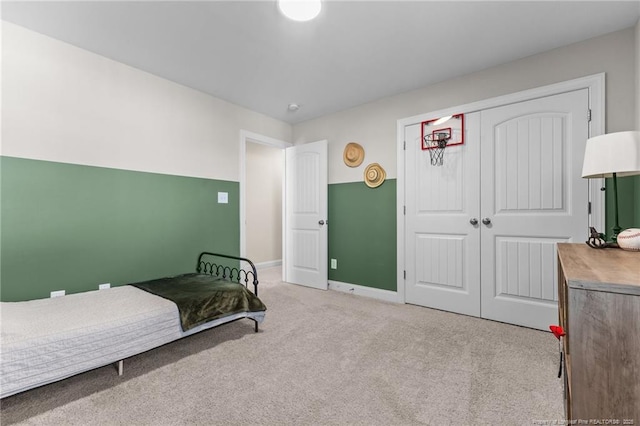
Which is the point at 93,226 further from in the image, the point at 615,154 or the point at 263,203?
the point at 615,154

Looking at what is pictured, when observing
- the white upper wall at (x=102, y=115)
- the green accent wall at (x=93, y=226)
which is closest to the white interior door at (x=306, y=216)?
the white upper wall at (x=102, y=115)

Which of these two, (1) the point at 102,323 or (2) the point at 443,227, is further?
(2) the point at 443,227

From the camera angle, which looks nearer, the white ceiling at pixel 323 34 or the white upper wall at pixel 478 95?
the white ceiling at pixel 323 34

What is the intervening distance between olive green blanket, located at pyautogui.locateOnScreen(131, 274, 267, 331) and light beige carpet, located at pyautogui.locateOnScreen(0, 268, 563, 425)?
9.8 inches

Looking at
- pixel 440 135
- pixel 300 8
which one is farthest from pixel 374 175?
pixel 300 8

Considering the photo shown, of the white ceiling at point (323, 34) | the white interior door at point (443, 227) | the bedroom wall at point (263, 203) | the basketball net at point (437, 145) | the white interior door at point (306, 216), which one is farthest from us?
the bedroom wall at point (263, 203)

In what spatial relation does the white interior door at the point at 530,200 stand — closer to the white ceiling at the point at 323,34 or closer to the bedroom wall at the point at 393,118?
the bedroom wall at the point at 393,118

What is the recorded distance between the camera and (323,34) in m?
2.26

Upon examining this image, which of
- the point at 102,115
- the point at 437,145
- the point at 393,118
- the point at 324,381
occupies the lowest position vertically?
the point at 324,381

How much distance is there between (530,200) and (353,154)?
1975mm

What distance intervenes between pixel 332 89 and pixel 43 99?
102 inches

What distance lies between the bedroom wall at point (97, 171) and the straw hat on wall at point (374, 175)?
1812 millimetres

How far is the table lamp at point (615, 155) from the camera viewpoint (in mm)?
1555

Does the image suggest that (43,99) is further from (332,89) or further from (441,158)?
(441,158)
